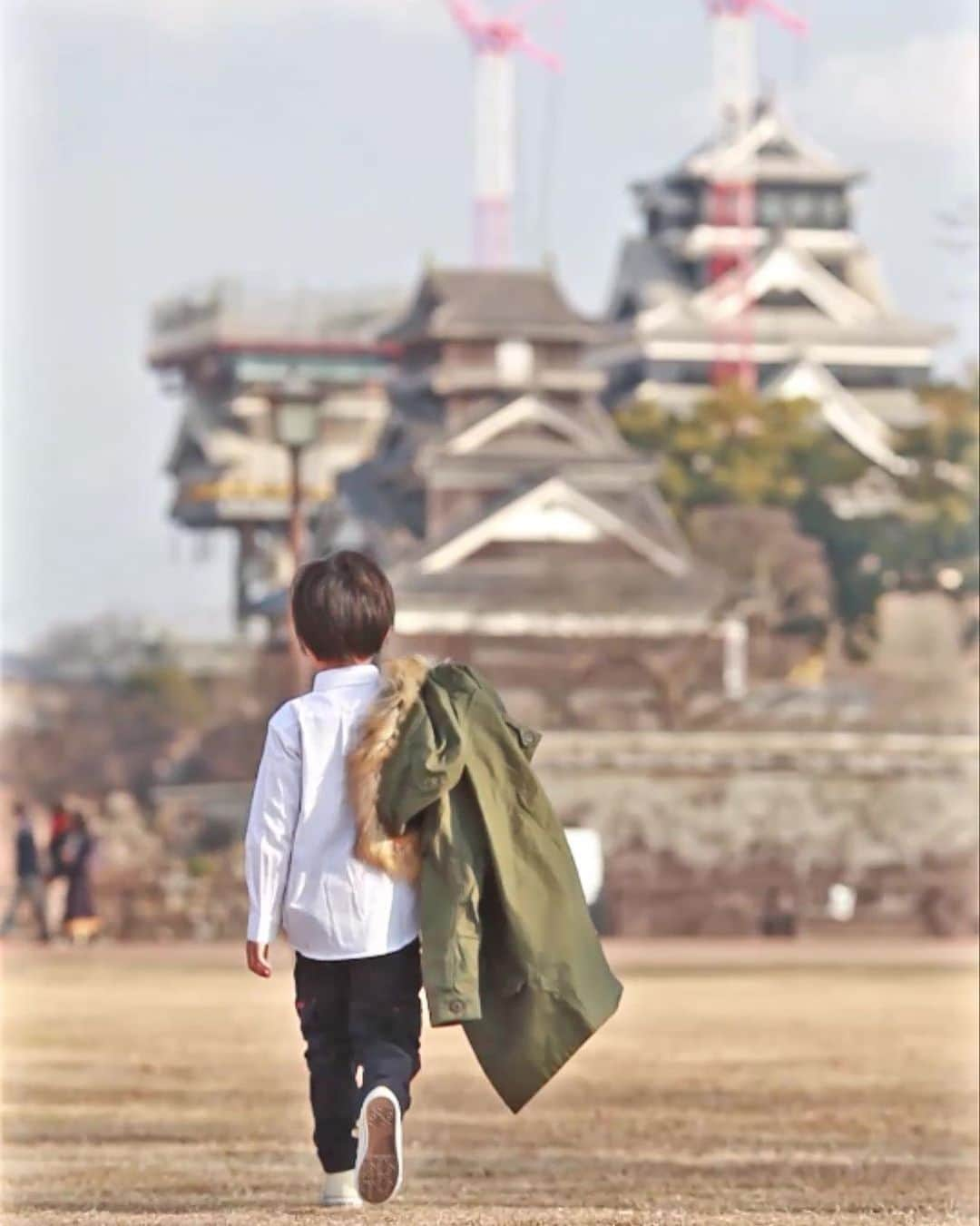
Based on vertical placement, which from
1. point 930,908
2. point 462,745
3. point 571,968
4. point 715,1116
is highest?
point 462,745

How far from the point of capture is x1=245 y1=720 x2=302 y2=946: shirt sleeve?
610 centimetres

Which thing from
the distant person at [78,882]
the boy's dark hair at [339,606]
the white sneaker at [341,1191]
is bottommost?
the distant person at [78,882]

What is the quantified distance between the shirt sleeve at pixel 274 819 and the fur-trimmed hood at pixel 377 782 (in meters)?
0.10

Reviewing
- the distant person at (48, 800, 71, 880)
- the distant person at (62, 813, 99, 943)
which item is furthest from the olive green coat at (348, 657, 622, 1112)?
the distant person at (48, 800, 71, 880)

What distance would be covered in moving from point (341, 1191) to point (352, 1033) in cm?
35

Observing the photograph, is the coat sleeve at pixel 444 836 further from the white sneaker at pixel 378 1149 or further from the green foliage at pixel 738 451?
the green foliage at pixel 738 451

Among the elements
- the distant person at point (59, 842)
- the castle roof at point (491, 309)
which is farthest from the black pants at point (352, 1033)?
the castle roof at point (491, 309)

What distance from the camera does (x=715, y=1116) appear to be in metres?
11.7


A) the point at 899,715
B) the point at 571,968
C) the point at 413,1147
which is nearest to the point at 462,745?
the point at 571,968

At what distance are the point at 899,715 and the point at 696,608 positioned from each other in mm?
3571

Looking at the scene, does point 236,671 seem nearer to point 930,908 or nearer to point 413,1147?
point 930,908

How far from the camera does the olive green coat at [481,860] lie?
6047 millimetres

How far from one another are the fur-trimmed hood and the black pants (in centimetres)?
15

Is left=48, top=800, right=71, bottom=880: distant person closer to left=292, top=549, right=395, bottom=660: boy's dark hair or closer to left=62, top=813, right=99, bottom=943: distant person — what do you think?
left=62, top=813, right=99, bottom=943: distant person
